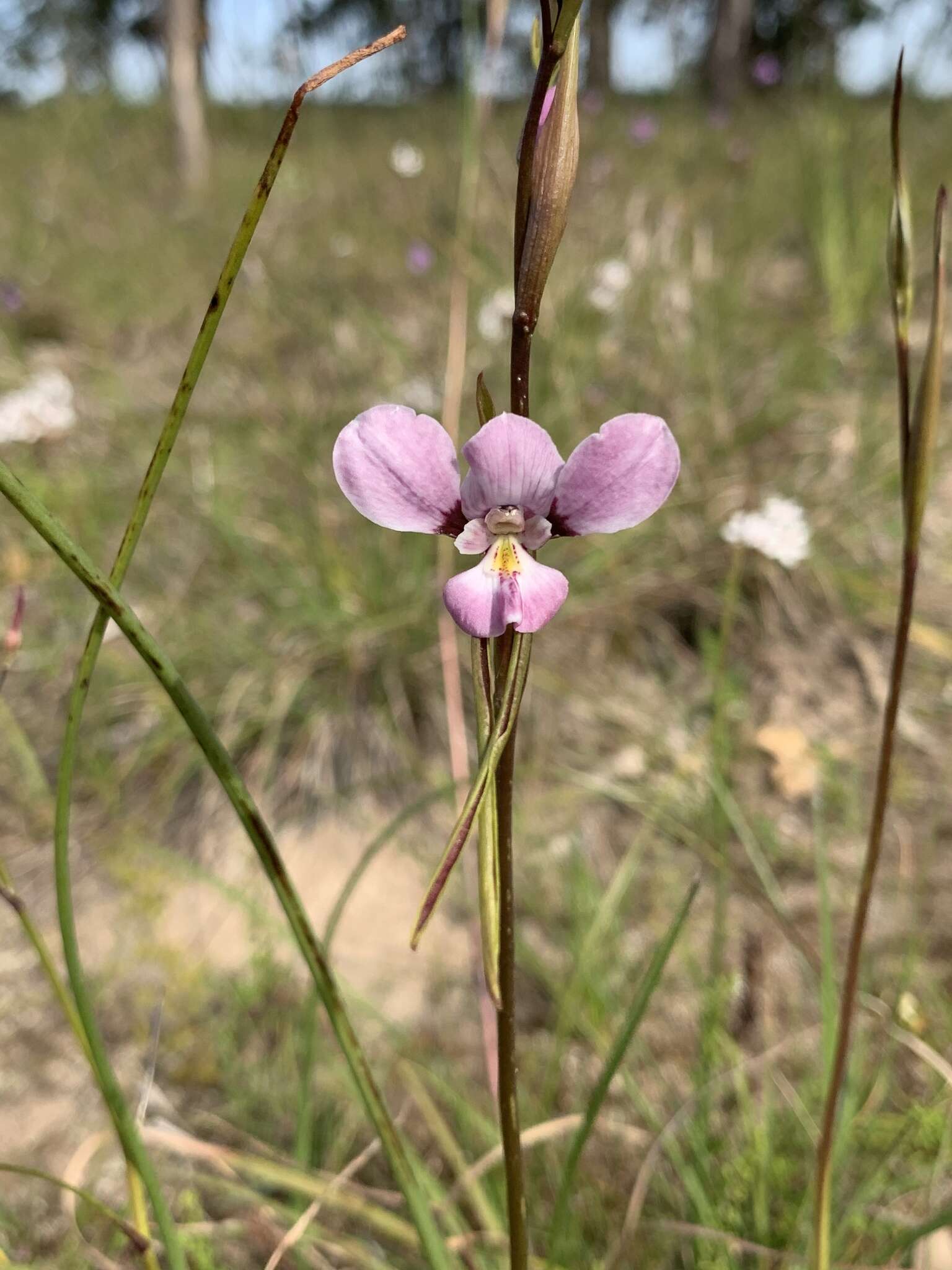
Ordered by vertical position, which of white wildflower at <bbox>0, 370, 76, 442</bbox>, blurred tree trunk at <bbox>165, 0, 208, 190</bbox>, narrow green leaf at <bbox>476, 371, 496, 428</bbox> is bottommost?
narrow green leaf at <bbox>476, 371, 496, 428</bbox>

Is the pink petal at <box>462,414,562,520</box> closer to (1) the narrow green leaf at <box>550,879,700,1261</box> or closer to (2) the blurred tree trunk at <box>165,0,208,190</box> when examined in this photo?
(1) the narrow green leaf at <box>550,879,700,1261</box>

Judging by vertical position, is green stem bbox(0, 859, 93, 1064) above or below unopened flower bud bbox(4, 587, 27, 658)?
below

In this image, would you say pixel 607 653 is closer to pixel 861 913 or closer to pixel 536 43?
pixel 861 913

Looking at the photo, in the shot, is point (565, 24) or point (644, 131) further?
point (644, 131)

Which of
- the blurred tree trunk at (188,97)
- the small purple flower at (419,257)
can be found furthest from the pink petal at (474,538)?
the blurred tree trunk at (188,97)

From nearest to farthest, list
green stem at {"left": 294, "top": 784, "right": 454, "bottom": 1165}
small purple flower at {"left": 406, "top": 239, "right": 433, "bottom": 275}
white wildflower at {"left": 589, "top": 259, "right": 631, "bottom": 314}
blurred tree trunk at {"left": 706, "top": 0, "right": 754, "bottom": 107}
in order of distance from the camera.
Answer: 1. green stem at {"left": 294, "top": 784, "right": 454, "bottom": 1165}
2. white wildflower at {"left": 589, "top": 259, "right": 631, "bottom": 314}
3. small purple flower at {"left": 406, "top": 239, "right": 433, "bottom": 275}
4. blurred tree trunk at {"left": 706, "top": 0, "right": 754, "bottom": 107}

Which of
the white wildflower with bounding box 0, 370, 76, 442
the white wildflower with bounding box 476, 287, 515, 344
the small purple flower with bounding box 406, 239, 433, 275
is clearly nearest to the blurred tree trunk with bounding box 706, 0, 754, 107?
the small purple flower with bounding box 406, 239, 433, 275

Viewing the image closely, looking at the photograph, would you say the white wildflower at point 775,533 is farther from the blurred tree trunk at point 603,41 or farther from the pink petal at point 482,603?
the blurred tree trunk at point 603,41

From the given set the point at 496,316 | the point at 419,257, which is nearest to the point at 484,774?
the point at 496,316
